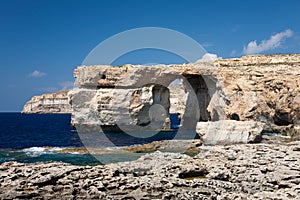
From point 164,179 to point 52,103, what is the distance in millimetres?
158335

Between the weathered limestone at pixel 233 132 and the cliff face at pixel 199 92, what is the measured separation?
36.9 ft

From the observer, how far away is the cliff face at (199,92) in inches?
1730

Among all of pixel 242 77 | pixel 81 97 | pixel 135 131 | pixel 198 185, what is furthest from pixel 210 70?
pixel 198 185

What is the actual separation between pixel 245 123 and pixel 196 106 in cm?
3152

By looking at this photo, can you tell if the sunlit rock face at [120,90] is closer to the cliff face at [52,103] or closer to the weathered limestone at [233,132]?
the weathered limestone at [233,132]

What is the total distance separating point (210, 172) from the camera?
54.7 feet

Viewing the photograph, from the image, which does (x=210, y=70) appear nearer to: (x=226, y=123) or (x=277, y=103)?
(x=277, y=103)

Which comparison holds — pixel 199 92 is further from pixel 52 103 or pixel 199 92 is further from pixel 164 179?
pixel 52 103

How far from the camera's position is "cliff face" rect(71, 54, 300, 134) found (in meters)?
43.9

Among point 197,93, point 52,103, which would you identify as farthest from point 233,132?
point 52,103

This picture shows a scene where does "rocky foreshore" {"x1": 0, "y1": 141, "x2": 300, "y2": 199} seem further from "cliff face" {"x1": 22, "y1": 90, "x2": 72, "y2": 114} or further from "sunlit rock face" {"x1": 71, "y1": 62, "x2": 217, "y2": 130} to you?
"cliff face" {"x1": 22, "y1": 90, "x2": 72, "y2": 114}

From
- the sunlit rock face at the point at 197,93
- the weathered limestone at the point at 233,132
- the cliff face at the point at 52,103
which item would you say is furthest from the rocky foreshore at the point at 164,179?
the cliff face at the point at 52,103

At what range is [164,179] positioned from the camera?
48.5ft

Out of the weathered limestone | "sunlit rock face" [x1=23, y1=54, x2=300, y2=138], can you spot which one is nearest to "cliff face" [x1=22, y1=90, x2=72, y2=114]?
"sunlit rock face" [x1=23, y1=54, x2=300, y2=138]
